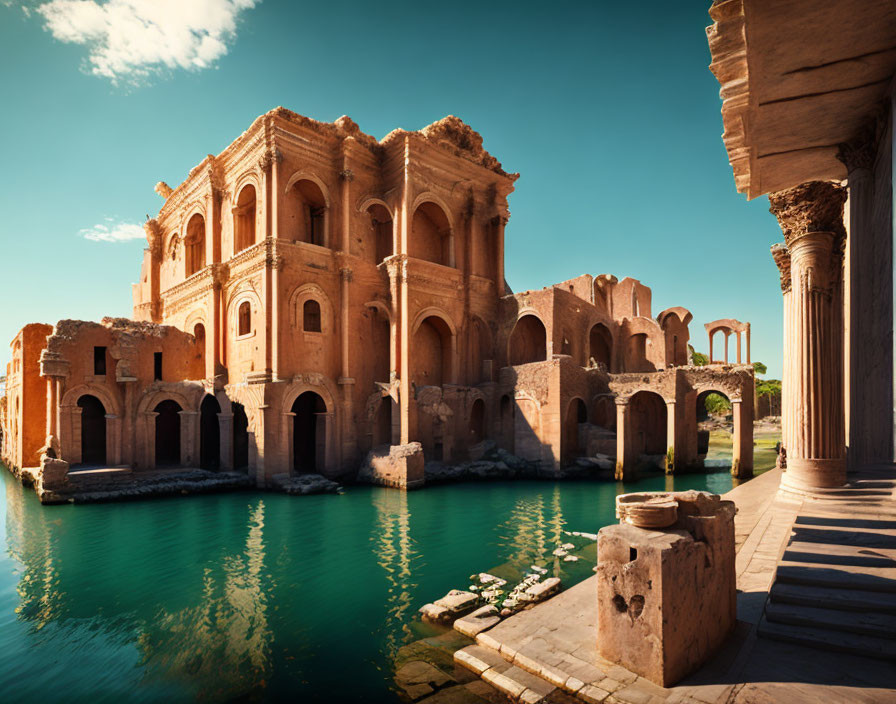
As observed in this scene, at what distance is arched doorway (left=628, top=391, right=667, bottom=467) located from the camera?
2367cm

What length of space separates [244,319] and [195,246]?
8143 mm

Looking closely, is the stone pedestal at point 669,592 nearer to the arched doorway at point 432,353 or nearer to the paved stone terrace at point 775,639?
the paved stone terrace at point 775,639

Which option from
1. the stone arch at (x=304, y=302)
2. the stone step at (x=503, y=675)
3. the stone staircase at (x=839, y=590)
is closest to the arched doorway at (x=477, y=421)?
the stone arch at (x=304, y=302)

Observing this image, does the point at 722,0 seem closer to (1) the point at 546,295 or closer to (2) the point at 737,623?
(2) the point at 737,623

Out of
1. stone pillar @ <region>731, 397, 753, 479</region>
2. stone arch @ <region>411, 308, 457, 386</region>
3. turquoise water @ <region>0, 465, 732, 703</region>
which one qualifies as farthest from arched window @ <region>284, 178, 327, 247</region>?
stone pillar @ <region>731, 397, 753, 479</region>

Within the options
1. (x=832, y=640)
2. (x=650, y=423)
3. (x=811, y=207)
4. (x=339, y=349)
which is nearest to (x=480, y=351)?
(x=339, y=349)

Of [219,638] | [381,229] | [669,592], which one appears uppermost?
[381,229]

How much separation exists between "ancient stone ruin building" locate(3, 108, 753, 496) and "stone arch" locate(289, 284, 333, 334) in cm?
6

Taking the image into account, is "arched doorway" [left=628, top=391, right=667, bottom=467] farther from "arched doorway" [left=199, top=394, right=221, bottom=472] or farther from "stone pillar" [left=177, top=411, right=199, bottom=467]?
"arched doorway" [left=199, top=394, right=221, bottom=472]

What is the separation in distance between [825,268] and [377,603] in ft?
26.6

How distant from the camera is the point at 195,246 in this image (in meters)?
25.8

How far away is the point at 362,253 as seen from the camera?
21.8m

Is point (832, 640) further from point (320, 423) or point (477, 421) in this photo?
point (477, 421)

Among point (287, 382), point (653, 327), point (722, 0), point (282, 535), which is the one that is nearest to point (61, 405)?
point (287, 382)
